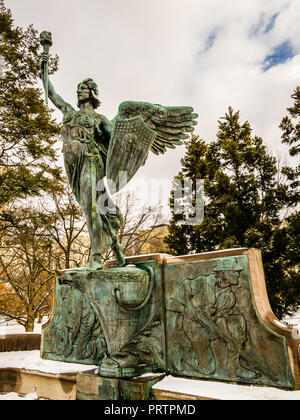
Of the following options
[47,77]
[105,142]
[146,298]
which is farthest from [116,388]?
[47,77]

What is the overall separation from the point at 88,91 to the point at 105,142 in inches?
30.8

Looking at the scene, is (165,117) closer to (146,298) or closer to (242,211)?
(146,298)

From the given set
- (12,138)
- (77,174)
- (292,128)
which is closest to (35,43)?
(12,138)

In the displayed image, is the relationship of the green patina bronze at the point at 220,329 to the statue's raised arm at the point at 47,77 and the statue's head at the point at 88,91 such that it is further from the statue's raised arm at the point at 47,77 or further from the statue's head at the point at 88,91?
the statue's raised arm at the point at 47,77

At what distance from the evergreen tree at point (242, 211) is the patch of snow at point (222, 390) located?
10455 mm

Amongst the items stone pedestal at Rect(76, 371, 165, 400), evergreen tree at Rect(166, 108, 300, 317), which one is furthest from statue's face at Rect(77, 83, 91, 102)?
evergreen tree at Rect(166, 108, 300, 317)

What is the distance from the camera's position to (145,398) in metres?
2.89

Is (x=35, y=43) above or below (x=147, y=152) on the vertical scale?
above

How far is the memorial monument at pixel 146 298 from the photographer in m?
2.77

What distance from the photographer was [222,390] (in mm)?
2656

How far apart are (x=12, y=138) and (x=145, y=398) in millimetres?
10181

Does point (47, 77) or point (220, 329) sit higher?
point (47, 77)

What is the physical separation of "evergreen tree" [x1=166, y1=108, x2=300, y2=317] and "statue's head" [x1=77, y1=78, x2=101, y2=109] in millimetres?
10035

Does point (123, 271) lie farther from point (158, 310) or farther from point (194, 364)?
point (194, 364)
